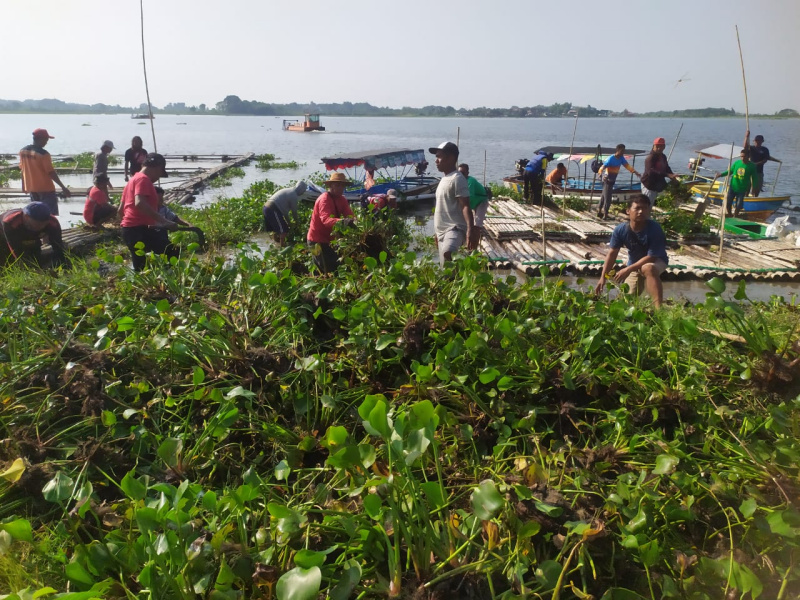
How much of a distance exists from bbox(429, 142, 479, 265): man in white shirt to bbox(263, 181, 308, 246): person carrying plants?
12.2ft

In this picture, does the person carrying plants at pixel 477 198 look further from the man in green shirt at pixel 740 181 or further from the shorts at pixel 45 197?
the man in green shirt at pixel 740 181

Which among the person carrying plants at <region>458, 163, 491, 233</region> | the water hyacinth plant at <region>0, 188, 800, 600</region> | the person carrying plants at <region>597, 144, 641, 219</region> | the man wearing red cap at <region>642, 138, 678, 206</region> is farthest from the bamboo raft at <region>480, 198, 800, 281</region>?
the water hyacinth plant at <region>0, 188, 800, 600</region>

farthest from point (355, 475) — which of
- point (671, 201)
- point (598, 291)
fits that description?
point (671, 201)

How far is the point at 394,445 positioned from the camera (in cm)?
161

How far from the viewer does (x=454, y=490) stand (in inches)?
79.9

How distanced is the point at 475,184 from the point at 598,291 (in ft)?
12.2

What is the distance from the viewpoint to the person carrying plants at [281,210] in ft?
28.9

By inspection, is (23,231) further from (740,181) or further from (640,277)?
(740,181)

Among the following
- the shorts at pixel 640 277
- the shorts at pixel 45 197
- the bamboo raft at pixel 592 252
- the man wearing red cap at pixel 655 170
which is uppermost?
the man wearing red cap at pixel 655 170

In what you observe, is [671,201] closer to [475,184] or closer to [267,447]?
[475,184]

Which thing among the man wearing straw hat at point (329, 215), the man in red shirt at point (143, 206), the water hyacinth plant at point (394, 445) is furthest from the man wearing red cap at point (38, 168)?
the water hyacinth plant at point (394, 445)

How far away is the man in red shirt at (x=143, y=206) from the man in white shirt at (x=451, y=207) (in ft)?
9.41

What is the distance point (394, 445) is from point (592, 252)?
27.0ft

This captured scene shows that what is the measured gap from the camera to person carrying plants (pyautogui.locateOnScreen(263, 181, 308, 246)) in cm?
882
